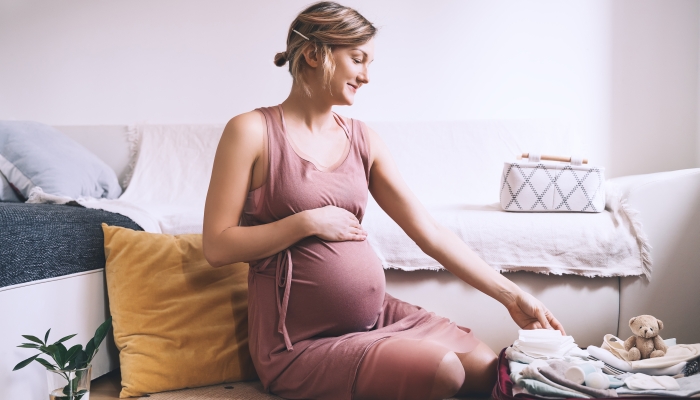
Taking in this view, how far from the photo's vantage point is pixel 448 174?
2553 mm

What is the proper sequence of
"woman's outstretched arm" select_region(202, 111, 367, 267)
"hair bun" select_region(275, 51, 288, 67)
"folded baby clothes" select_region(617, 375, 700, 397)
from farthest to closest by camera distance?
"hair bun" select_region(275, 51, 288, 67)
"woman's outstretched arm" select_region(202, 111, 367, 267)
"folded baby clothes" select_region(617, 375, 700, 397)

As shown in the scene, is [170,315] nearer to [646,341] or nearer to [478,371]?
[478,371]

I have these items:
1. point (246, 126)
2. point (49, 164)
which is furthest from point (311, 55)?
point (49, 164)

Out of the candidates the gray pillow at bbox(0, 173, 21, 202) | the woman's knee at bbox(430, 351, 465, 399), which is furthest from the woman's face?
the gray pillow at bbox(0, 173, 21, 202)

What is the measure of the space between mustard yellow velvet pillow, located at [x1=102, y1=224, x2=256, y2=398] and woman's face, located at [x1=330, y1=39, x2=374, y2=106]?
64cm

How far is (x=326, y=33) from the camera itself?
4.70 feet

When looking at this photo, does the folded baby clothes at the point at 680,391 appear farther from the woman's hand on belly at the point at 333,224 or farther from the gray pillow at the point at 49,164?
the gray pillow at the point at 49,164

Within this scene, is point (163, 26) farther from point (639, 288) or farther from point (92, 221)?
point (639, 288)

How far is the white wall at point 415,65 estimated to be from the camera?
2801 mm

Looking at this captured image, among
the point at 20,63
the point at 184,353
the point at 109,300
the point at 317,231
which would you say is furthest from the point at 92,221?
the point at 20,63

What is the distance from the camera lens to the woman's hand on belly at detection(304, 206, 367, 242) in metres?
1.41

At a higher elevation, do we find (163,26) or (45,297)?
(163,26)

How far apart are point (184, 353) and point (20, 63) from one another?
2.27 m

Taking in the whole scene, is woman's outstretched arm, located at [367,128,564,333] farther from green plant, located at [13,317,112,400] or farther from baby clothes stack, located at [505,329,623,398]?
green plant, located at [13,317,112,400]
